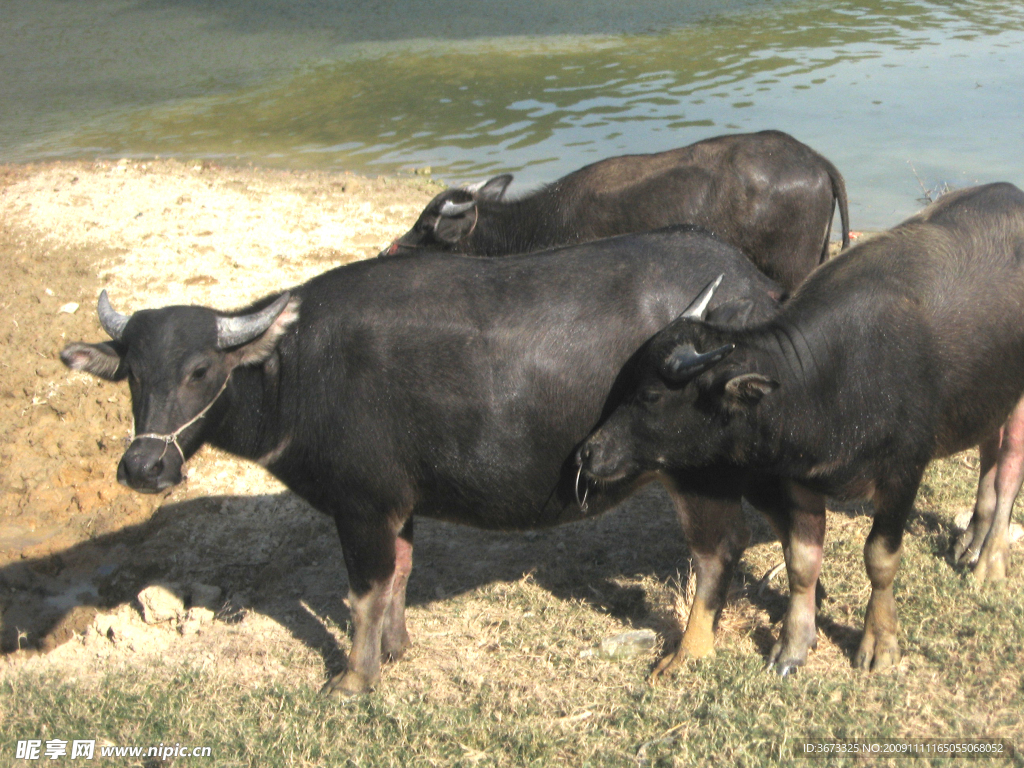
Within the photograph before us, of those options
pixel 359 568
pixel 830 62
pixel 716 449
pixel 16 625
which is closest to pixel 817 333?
pixel 716 449

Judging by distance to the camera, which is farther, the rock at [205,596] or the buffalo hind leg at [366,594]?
the rock at [205,596]

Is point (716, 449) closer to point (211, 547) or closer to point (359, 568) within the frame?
point (359, 568)

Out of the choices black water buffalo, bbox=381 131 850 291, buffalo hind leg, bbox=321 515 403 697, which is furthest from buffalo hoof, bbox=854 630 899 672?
black water buffalo, bbox=381 131 850 291

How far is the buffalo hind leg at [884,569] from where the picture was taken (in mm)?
4117

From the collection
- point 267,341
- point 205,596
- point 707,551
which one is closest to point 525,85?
point 205,596

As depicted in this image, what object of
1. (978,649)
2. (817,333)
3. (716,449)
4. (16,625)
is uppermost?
(817,333)

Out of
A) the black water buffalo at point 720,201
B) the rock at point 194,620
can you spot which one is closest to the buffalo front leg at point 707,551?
the rock at point 194,620

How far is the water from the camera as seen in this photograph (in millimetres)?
12875

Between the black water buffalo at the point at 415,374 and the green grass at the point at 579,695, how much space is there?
64cm

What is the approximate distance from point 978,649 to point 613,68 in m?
15.4

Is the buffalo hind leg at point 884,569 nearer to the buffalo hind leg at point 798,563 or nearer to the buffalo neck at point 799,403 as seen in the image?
the buffalo hind leg at point 798,563

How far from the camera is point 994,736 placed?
3.72m

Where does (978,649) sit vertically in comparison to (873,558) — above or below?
below

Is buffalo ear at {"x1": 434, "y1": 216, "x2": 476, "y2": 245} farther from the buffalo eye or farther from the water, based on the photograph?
the water
